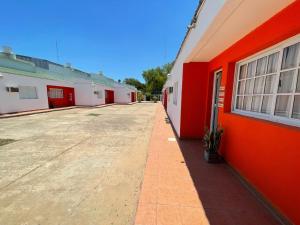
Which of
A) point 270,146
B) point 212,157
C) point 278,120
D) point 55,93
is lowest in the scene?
point 212,157

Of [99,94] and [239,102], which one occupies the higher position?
[239,102]

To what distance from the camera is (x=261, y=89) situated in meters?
2.73

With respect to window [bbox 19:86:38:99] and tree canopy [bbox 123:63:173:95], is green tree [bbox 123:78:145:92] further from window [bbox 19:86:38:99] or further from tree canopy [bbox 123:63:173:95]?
window [bbox 19:86:38:99]

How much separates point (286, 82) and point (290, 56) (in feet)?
1.16

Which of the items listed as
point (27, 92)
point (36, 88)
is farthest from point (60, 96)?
point (27, 92)

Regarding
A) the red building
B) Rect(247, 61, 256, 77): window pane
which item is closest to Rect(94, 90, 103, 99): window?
the red building

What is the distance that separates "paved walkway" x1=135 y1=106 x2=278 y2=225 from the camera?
79.0 inches

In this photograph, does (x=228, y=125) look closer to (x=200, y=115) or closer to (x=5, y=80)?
(x=200, y=115)

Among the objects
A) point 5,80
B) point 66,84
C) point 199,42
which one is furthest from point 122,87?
point 199,42

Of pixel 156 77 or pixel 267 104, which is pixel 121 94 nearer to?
pixel 156 77

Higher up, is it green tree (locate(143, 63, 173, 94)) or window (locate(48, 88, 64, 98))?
green tree (locate(143, 63, 173, 94))

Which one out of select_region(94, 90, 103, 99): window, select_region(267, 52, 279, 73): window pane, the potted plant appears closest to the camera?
select_region(267, 52, 279, 73): window pane

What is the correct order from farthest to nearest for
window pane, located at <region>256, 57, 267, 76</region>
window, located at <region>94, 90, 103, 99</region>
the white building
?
window, located at <region>94, 90, 103, 99</region> → the white building → window pane, located at <region>256, 57, 267, 76</region>

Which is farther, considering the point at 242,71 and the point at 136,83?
the point at 136,83
